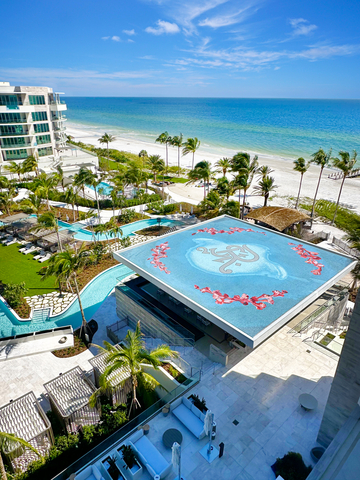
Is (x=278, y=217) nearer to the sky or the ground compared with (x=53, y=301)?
nearer to the sky

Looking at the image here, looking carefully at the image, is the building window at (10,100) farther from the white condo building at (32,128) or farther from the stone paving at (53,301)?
the stone paving at (53,301)

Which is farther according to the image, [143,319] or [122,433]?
[143,319]

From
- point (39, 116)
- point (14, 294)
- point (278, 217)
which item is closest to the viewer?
point (14, 294)

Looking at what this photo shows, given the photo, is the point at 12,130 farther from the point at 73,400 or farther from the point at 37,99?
the point at 73,400

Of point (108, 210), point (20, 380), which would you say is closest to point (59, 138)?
point (108, 210)

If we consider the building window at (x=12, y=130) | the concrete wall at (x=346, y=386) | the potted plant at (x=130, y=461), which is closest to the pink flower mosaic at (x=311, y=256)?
the concrete wall at (x=346, y=386)

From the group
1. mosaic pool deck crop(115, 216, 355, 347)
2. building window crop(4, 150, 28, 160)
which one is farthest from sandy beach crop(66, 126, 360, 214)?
building window crop(4, 150, 28, 160)

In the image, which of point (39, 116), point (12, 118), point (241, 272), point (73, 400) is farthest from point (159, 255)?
point (39, 116)

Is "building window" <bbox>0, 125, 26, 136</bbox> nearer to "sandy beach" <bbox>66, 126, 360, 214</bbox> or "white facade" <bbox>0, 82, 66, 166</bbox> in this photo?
"white facade" <bbox>0, 82, 66, 166</bbox>
